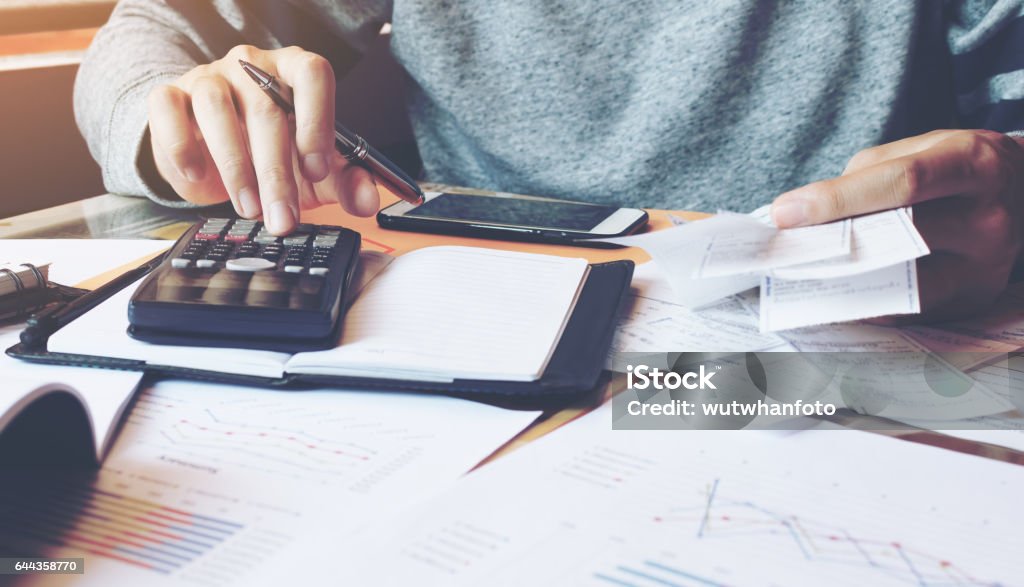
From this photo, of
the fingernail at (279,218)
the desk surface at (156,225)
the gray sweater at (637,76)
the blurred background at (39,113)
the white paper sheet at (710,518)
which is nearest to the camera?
the white paper sheet at (710,518)

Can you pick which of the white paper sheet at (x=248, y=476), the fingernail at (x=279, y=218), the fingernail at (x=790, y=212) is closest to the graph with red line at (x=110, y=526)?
the white paper sheet at (x=248, y=476)

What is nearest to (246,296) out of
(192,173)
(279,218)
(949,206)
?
(279,218)

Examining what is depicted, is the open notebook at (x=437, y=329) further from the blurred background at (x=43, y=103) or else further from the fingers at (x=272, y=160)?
the blurred background at (x=43, y=103)

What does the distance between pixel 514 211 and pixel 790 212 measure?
301mm

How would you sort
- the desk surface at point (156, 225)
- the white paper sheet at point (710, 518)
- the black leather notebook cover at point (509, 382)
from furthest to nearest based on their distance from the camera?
the desk surface at point (156, 225), the black leather notebook cover at point (509, 382), the white paper sheet at point (710, 518)

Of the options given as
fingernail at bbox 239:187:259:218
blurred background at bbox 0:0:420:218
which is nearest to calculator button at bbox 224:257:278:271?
fingernail at bbox 239:187:259:218

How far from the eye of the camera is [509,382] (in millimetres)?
397

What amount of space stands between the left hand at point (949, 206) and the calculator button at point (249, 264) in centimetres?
33

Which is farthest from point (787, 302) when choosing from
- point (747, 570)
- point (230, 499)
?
point (230, 499)

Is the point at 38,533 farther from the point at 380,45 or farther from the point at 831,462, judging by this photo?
the point at 380,45

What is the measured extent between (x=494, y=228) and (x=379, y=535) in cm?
40

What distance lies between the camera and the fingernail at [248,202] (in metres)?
0.59

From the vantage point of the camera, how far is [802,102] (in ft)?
2.85

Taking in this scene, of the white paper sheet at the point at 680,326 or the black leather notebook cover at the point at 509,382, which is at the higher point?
the white paper sheet at the point at 680,326
